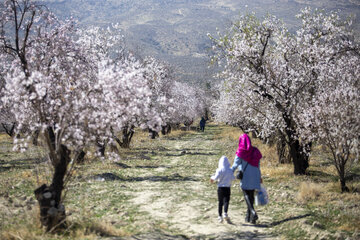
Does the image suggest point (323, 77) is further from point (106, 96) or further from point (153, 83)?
point (153, 83)

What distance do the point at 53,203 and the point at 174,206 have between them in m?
4.45

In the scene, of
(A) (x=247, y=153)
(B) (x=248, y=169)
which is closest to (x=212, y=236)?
(B) (x=248, y=169)

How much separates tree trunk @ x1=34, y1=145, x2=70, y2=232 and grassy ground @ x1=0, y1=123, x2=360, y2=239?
10.0 inches

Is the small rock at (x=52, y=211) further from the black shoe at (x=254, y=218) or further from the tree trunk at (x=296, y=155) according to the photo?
the tree trunk at (x=296, y=155)

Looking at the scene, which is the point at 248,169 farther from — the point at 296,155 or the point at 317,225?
the point at 296,155

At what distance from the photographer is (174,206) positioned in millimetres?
11836

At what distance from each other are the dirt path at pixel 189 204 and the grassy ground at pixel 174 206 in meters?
0.02

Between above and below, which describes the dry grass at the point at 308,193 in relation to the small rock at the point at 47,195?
below

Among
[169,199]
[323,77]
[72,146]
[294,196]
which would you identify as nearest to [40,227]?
[72,146]

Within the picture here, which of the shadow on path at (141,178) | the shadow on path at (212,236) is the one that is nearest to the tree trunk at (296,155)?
the shadow on path at (141,178)

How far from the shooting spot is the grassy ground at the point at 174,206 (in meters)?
8.70

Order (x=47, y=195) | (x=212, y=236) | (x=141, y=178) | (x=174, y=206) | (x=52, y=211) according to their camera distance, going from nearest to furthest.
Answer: (x=52, y=211) < (x=47, y=195) < (x=212, y=236) < (x=174, y=206) < (x=141, y=178)

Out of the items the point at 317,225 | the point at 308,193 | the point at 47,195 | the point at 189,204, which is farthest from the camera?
the point at 308,193

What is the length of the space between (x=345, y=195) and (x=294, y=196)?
1.63m
